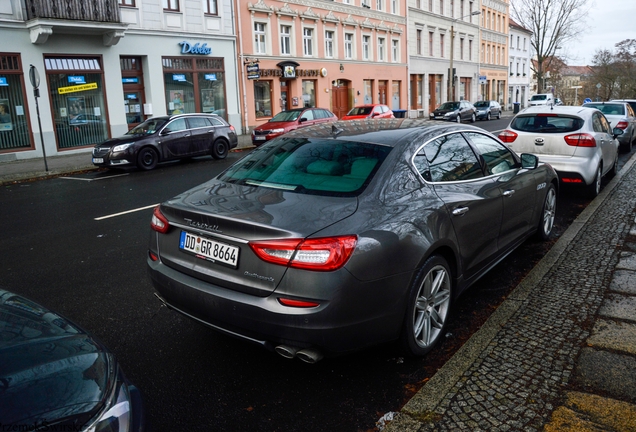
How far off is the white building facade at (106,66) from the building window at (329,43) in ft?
27.2

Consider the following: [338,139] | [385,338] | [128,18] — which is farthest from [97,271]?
[128,18]

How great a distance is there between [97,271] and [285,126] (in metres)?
15.6

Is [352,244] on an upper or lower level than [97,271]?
upper

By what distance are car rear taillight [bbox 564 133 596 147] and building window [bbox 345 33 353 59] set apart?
28023mm

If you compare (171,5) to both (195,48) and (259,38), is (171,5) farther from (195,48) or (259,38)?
(259,38)

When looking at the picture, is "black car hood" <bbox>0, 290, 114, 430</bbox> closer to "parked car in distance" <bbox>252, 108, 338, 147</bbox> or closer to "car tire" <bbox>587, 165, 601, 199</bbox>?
"car tire" <bbox>587, 165, 601, 199</bbox>

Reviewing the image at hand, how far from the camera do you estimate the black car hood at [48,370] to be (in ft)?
5.57

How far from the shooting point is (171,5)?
2377 centimetres

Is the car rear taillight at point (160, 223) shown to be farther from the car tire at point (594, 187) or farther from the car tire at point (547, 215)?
the car tire at point (594, 187)

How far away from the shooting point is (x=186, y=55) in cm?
2453

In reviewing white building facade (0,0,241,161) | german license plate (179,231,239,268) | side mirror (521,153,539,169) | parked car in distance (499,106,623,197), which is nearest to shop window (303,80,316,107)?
white building facade (0,0,241,161)

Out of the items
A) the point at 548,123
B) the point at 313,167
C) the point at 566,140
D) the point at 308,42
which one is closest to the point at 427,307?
the point at 313,167

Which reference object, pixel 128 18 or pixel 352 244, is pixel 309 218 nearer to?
pixel 352 244

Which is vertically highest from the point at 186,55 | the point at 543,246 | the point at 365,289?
the point at 186,55
